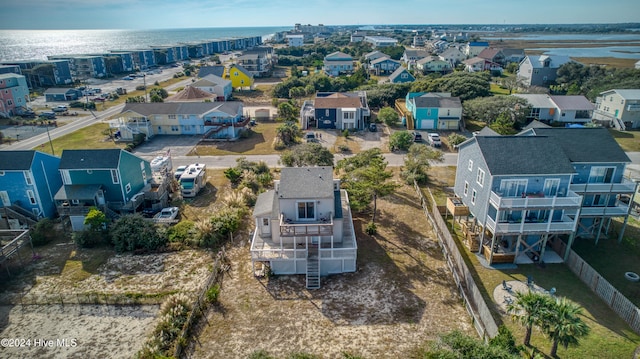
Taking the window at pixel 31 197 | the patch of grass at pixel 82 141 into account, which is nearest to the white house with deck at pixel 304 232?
the window at pixel 31 197

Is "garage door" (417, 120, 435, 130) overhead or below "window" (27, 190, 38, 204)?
below

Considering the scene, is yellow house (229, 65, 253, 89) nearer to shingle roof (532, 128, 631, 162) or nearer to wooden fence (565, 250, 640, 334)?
shingle roof (532, 128, 631, 162)

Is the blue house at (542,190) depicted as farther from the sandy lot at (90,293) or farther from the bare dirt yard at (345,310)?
the sandy lot at (90,293)

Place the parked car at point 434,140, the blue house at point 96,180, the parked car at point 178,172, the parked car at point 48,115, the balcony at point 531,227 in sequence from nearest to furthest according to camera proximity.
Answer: the balcony at point 531,227 → the blue house at point 96,180 → the parked car at point 178,172 → the parked car at point 434,140 → the parked car at point 48,115

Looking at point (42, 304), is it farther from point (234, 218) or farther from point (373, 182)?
point (373, 182)

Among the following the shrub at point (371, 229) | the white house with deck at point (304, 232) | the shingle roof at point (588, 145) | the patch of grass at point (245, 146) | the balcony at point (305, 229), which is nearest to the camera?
the balcony at point (305, 229)

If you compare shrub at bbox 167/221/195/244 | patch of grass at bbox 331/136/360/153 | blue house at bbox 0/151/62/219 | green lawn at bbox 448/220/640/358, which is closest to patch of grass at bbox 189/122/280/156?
patch of grass at bbox 331/136/360/153

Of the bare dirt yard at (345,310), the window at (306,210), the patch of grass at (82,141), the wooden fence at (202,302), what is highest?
the window at (306,210)
